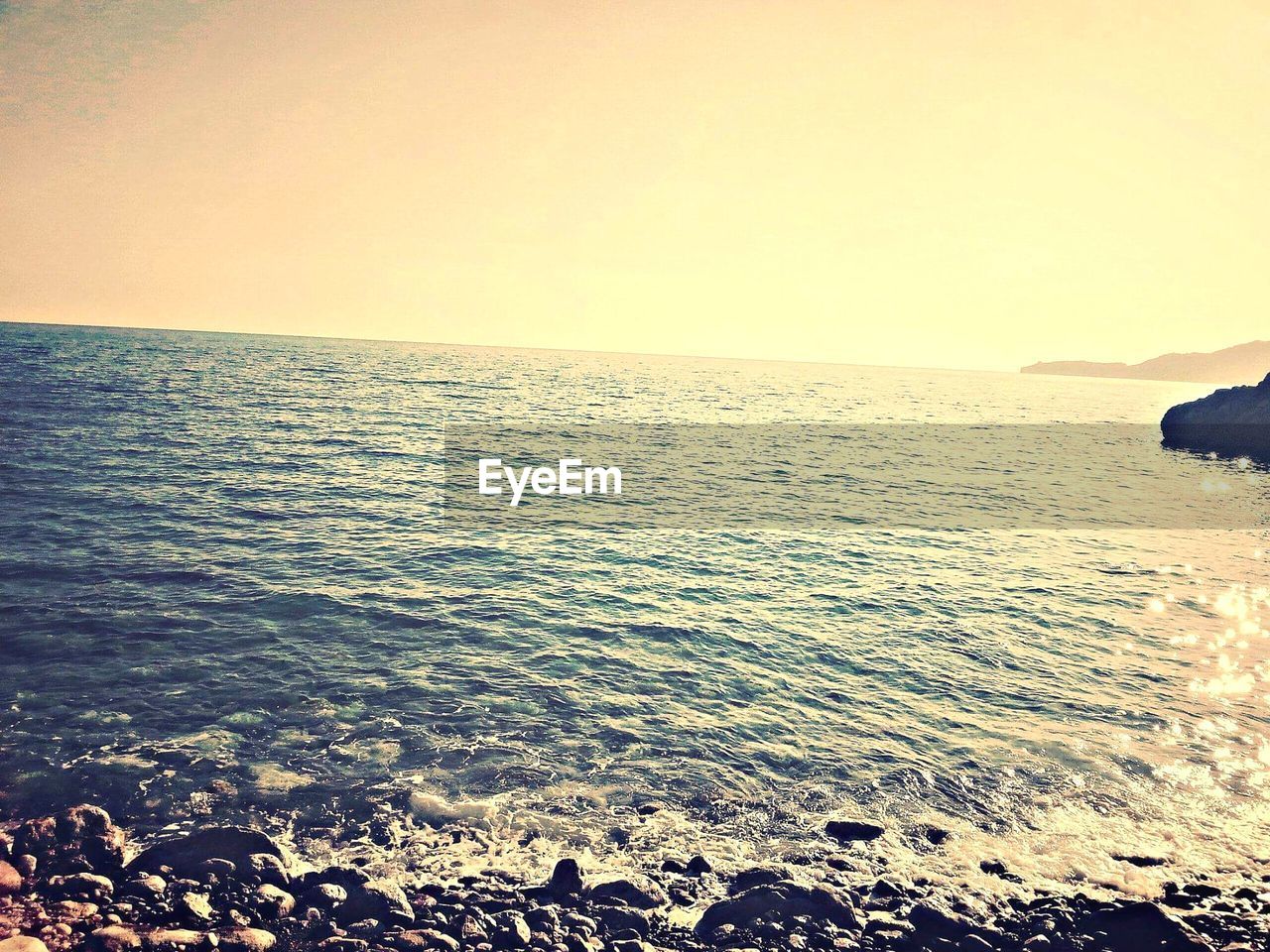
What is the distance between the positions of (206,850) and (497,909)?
4.30 metres

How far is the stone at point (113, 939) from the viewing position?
282 inches

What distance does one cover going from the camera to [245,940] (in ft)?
24.5

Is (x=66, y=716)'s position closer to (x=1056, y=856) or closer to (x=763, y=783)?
(x=763, y=783)

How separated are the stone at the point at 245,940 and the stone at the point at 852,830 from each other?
8154 mm

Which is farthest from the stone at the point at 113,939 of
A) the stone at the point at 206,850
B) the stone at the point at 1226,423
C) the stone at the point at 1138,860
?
the stone at the point at 1226,423

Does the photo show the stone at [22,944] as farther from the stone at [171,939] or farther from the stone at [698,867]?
the stone at [698,867]

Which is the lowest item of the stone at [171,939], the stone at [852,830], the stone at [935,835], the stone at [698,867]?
the stone at [935,835]

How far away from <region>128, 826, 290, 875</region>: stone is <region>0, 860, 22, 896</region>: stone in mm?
1150

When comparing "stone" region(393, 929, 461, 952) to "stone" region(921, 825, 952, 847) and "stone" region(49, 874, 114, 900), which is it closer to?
"stone" region(49, 874, 114, 900)

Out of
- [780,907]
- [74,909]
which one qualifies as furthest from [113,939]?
[780,907]

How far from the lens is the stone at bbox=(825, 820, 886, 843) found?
10.1 m

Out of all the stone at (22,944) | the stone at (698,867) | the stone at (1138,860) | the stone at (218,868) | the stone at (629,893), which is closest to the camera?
the stone at (22,944)

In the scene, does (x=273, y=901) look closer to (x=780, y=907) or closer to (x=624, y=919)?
(x=624, y=919)

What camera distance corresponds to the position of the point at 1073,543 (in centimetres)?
3000
